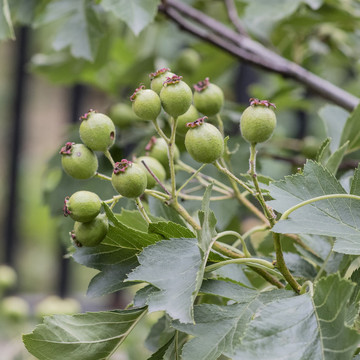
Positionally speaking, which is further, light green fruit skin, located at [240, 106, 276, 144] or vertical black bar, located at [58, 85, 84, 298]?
vertical black bar, located at [58, 85, 84, 298]

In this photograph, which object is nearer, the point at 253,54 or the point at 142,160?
→ the point at 142,160

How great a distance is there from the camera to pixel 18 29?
2777 millimetres

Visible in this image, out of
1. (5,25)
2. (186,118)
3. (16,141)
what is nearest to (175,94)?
(186,118)

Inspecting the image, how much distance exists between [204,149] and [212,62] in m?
0.86

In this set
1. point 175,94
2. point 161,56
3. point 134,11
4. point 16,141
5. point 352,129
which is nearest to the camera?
point 175,94

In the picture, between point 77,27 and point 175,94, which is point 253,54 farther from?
point 175,94

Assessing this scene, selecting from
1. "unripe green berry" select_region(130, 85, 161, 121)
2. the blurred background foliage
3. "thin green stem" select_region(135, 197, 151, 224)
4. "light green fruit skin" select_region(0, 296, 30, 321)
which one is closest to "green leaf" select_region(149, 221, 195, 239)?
"thin green stem" select_region(135, 197, 151, 224)

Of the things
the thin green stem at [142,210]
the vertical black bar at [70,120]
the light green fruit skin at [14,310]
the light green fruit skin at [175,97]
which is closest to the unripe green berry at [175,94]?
the light green fruit skin at [175,97]

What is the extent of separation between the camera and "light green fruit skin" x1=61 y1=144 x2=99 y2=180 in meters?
0.64

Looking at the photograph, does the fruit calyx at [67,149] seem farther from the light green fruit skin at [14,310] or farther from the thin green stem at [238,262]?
the light green fruit skin at [14,310]

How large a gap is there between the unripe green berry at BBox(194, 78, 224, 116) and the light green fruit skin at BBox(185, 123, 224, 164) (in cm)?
14

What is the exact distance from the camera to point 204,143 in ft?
1.98

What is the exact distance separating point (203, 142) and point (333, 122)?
0.38 metres

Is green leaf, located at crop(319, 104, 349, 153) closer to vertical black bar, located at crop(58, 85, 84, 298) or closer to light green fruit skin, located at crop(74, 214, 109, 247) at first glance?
light green fruit skin, located at crop(74, 214, 109, 247)
